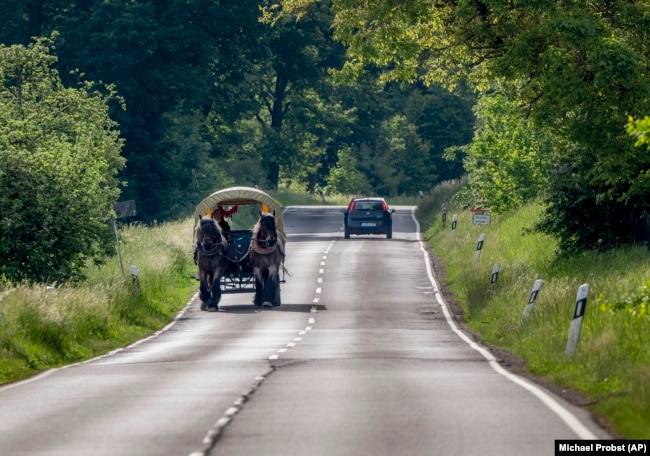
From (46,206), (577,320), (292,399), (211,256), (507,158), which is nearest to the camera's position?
(292,399)

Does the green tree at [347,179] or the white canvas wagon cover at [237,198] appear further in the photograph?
the green tree at [347,179]

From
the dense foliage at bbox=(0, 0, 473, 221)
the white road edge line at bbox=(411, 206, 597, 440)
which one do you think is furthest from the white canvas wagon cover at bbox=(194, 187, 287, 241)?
the dense foliage at bbox=(0, 0, 473, 221)

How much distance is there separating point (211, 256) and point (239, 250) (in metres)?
1.40

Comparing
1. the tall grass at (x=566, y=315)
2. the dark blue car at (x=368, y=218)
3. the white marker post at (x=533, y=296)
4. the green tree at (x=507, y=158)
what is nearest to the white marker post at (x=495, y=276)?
the tall grass at (x=566, y=315)

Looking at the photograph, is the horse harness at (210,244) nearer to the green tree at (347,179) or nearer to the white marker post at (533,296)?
the white marker post at (533,296)

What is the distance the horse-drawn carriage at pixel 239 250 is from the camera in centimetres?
3462

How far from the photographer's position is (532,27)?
3067 cm

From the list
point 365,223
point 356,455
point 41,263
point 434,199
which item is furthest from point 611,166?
point 434,199

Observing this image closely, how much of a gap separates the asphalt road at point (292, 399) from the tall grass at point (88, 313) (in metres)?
0.97

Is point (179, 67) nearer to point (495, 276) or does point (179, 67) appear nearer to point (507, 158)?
point (507, 158)

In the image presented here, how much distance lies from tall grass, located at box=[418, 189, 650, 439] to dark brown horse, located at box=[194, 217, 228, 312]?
247 inches

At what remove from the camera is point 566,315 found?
23.0 m

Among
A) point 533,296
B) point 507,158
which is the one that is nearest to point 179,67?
point 507,158

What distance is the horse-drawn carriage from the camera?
34.6m
